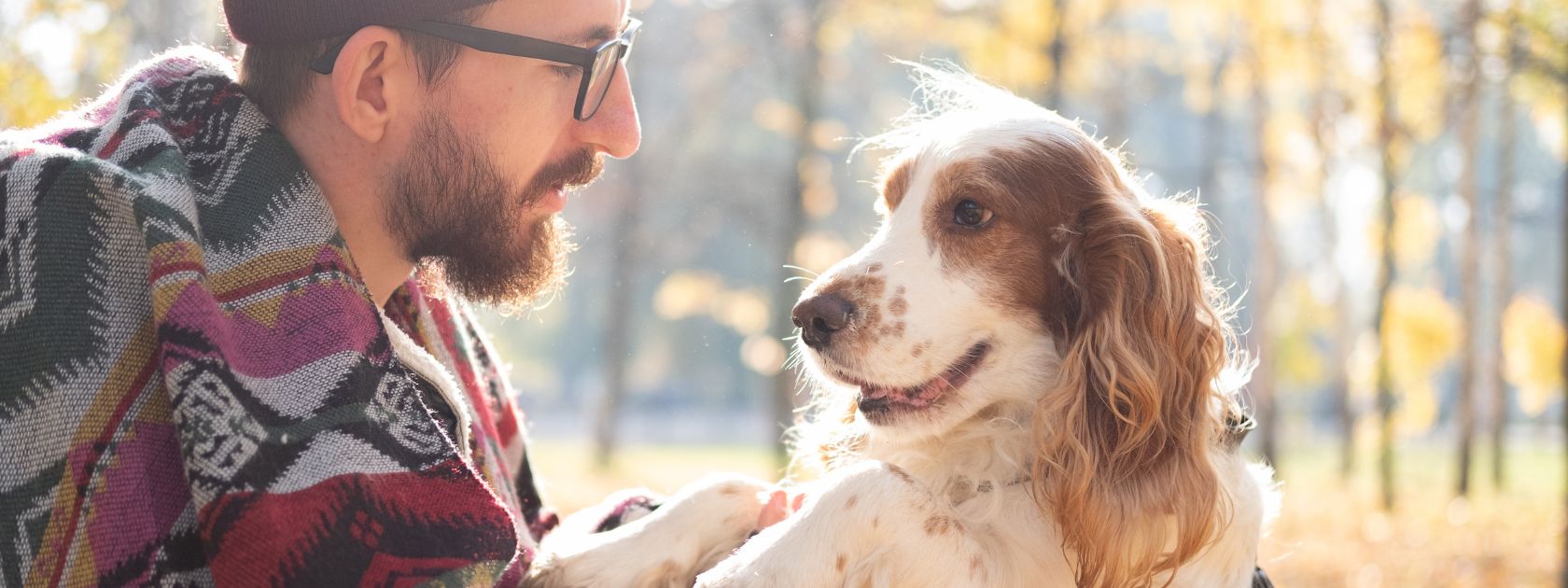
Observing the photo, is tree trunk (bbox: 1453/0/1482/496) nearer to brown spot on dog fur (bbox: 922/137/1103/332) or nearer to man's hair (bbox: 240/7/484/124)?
brown spot on dog fur (bbox: 922/137/1103/332)

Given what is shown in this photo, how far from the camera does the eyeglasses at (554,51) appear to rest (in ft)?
7.47

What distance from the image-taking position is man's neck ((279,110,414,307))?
2.26 metres

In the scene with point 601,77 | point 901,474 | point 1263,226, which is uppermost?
point 601,77

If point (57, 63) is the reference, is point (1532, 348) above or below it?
below

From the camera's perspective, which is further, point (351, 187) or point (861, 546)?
point (351, 187)

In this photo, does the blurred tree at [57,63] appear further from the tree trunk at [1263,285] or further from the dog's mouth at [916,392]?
the tree trunk at [1263,285]

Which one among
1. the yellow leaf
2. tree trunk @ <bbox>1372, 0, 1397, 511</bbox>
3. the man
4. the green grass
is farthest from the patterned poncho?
the yellow leaf

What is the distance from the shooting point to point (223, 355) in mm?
1730

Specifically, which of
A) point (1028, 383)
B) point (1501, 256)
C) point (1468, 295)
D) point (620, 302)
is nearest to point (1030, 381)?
point (1028, 383)

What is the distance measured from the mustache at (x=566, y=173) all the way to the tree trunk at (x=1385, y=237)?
480 inches

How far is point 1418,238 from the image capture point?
19.7 m

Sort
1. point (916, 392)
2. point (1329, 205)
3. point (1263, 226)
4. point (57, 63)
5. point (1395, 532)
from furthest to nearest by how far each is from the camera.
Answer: point (1329, 205), point (1263, 226), point (1395, 532), point (57, 63), point (916, 392)

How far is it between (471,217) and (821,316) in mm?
745

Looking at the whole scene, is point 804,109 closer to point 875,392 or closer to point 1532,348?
point 875,392
